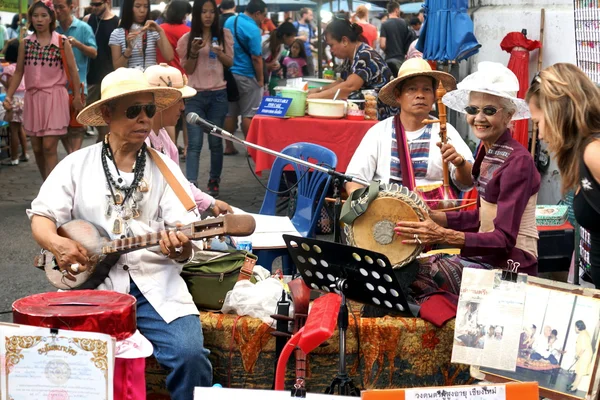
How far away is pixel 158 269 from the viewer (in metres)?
3.82

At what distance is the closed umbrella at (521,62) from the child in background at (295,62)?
7.83 metres

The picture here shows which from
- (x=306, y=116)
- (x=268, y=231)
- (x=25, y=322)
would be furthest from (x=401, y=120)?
(x=306, y=116)

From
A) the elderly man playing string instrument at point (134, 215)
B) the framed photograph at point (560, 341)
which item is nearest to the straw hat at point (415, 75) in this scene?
the elderly man playing string instrument at point (134, 215)

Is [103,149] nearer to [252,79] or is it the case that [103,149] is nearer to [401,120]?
[401,120]

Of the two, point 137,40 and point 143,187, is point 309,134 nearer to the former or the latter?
point 137,40

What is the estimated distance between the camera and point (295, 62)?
15.2 meters

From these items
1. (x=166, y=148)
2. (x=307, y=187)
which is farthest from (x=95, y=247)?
(x=307, y=187)

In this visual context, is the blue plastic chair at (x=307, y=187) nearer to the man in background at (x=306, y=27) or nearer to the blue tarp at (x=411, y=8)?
the man in background at (x=306, y=27)

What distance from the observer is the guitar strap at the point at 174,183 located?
12.6 ft

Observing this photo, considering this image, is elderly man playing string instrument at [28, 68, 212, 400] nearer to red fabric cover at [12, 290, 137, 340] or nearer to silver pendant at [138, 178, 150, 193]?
silver pendant at [138, 178, 150, 193]

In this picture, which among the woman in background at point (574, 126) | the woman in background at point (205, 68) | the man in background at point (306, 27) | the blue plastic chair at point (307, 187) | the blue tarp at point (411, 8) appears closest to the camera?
the woman in background at point (574, 126)

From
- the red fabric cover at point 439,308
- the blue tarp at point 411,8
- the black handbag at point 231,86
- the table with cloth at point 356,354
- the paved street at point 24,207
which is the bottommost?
the paved street at point 24,207

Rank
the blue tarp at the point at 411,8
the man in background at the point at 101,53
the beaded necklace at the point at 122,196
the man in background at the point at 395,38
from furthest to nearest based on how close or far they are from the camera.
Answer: the blue tarp at the point at 411,8 < the man in background at the point at 395,38 < the man in background at the point at 101,53 < the beaded necklace at the point at 122,196

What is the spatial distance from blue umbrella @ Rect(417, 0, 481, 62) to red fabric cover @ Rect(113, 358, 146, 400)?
5.26m
